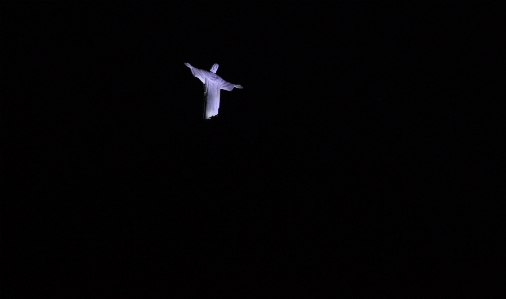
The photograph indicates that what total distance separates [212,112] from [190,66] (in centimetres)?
97

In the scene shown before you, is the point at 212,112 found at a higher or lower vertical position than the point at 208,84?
lower

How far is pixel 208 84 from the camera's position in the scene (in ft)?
27.4

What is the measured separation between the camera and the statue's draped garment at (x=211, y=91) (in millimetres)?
8281

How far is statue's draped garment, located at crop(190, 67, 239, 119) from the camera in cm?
828

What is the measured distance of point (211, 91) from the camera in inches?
330

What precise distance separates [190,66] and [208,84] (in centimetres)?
53

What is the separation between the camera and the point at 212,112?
8430 mm

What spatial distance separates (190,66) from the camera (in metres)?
8.01

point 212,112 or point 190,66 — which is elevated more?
point 190,66

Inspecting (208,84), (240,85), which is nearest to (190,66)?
(208,84)

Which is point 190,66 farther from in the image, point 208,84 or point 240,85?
point 240,85

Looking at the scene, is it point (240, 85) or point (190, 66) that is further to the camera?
point (240, 85)

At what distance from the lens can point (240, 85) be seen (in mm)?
8727

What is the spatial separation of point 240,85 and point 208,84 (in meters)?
0.70
